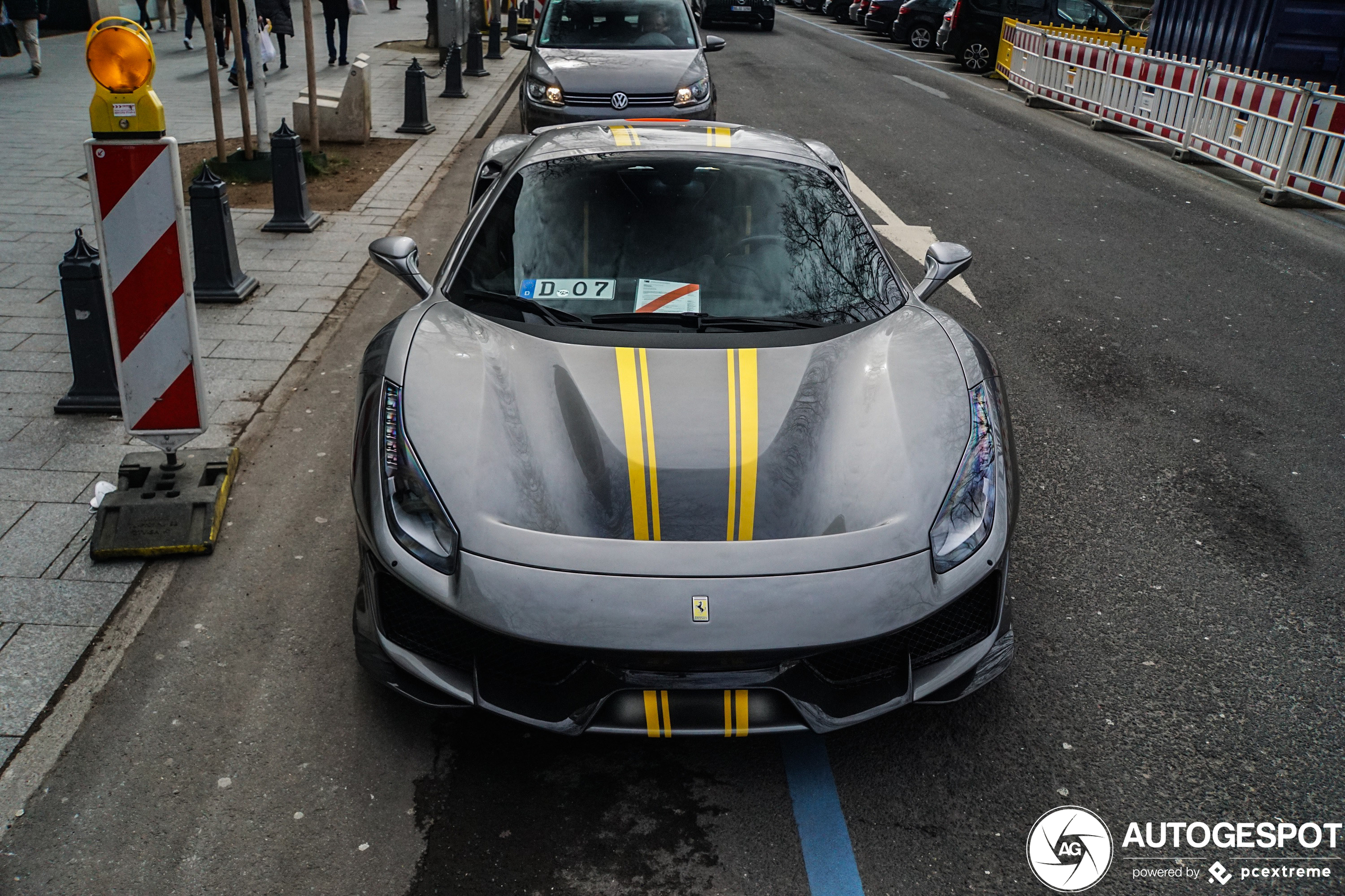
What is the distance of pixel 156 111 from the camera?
3.80 metres

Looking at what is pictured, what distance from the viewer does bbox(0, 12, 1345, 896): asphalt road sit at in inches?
107

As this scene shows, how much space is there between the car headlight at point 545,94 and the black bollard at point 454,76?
4.53 meters

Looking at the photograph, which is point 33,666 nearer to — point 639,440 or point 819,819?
point 639,440

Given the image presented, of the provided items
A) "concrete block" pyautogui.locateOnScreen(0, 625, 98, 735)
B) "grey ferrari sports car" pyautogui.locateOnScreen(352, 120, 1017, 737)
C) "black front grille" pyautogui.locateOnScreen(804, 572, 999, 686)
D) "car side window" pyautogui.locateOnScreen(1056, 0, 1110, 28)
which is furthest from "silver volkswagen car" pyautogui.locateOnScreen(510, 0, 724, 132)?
"car side window" pyautogui.locateOnScreen(1056, 0, 1110, 28)

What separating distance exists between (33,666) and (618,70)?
8.48 meters

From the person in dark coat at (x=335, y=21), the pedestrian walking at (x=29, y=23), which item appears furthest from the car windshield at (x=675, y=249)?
the pedestrian walking at (x=29, y=23)

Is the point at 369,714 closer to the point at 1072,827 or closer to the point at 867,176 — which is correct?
the point at 1072,827

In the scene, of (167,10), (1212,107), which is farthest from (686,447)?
(167,10)

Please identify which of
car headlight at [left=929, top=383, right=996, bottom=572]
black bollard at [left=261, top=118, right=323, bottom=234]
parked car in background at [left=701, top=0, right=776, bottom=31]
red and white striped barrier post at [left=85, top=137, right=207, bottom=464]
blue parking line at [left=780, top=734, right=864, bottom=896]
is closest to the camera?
Answer: blue parking line at [left=780, top=734, right=864, bottom=896]

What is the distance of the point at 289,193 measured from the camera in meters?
8.27

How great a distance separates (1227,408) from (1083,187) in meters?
5.94

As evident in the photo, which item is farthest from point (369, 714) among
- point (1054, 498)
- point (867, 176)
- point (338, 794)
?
point (867, 176)

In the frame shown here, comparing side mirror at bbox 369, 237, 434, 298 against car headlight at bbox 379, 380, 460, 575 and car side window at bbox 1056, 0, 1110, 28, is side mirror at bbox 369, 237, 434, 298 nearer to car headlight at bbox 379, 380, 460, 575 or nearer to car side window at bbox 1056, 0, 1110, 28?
car headlight at bbox 379, 380, 460, 575

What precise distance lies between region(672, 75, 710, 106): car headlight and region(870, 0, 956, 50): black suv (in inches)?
649
